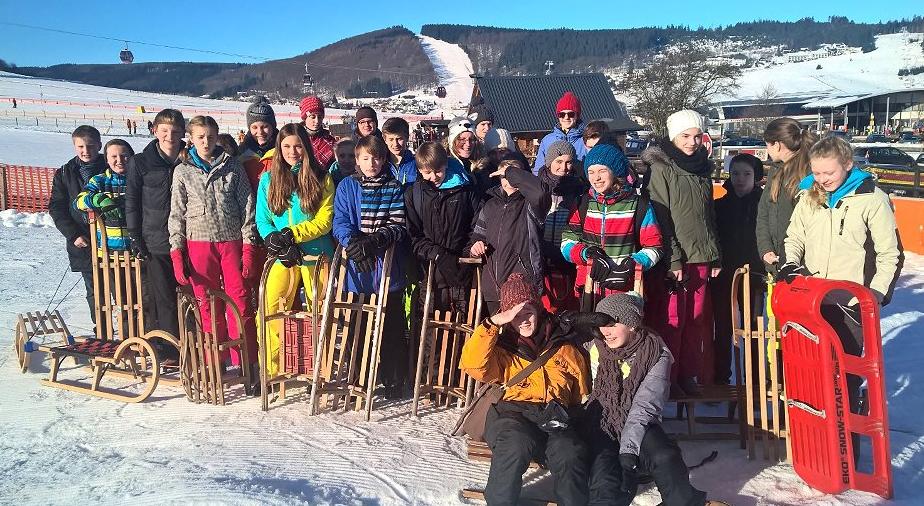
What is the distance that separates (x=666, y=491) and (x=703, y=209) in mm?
2062

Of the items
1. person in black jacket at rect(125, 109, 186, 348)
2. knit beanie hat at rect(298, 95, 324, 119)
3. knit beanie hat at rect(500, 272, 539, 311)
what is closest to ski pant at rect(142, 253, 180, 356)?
person in black jacket at rect(125, 109, 186, 348)

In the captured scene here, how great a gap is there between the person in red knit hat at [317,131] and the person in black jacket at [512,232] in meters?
2.22

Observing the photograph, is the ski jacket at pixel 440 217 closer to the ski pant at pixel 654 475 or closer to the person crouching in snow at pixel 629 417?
the person crouching in snow at pixel 629 417

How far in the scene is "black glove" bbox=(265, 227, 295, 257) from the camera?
4852 mm

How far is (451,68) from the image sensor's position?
515ft

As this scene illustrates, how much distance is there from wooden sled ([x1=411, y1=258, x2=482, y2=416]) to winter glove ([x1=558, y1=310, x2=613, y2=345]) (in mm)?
879

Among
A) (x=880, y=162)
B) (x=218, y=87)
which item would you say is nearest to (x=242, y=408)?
(x=880, y=162)

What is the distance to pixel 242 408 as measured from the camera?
16.9 ft

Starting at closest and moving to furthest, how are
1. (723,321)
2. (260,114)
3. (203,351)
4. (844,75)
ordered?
(203,351) → (723,321) → (260,114) → (844,75)

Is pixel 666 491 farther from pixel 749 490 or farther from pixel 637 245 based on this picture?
pixel 637 245

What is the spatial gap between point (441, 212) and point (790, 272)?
2.36 m

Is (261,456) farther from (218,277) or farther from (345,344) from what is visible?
(218,277)

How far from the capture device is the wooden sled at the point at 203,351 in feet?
16.9

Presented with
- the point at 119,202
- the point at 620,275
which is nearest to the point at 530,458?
the point at 620,275
